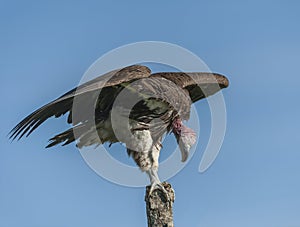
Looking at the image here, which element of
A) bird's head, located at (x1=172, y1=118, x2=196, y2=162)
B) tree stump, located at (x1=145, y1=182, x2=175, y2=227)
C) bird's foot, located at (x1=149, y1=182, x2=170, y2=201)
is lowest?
tree stump, located at (x1=145, y1=182, x2=175, y2=227)

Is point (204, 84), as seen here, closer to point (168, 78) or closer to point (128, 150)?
point (168, 78)

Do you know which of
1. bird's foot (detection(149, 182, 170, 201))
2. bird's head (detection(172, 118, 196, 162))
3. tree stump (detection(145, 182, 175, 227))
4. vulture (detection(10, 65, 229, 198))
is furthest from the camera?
bird's head (detection(172, 118, 196, 162))

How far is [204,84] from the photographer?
15.1 m

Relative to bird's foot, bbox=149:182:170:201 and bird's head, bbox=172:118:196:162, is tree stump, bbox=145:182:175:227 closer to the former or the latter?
bird's foot, bbox=149:182:170:201

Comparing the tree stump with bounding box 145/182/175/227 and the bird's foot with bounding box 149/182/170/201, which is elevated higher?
the bird's foot with bounding box 149/182/170/201

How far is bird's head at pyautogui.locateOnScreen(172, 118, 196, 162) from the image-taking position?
14.0 metres

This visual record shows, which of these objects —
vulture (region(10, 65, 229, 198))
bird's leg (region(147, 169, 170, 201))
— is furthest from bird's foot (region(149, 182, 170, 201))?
vulture (region(10, 65, 229, 198))

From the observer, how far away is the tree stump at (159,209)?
1079 centimetres

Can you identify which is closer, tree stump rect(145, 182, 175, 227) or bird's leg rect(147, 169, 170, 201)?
tree stump rect(145, 182, 175, 227)

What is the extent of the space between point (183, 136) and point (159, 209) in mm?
3322

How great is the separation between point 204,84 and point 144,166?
7.85 ft

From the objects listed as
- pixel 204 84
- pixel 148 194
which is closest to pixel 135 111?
pixel 204 84

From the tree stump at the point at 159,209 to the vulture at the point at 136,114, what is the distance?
1645 millimetres

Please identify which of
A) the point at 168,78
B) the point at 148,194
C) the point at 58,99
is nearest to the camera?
the point at 148,194
